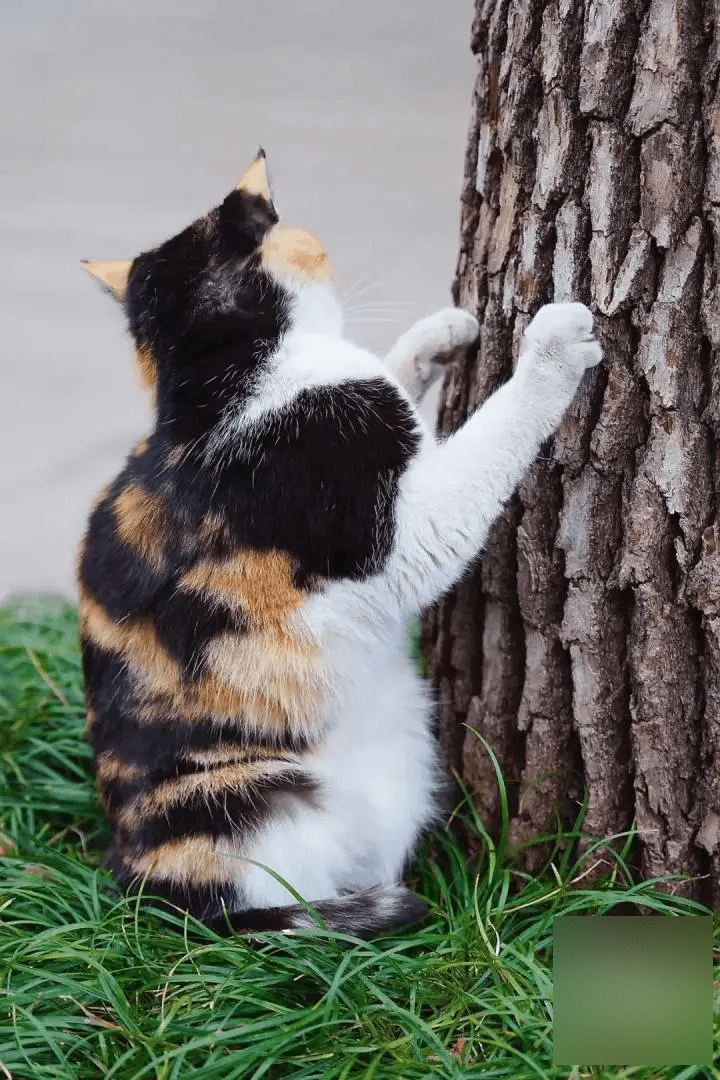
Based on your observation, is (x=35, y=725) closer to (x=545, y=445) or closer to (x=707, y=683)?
(x=545, y=445)

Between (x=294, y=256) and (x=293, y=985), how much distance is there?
1.25 meters

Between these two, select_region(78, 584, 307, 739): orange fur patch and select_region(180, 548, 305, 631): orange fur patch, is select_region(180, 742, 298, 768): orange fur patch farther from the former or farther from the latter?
select_region(180, 548, 305, 631): orange fur patch

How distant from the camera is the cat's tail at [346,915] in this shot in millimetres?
1514

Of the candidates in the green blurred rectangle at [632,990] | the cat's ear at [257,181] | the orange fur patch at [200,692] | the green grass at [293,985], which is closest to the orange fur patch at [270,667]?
the orange fur patch at [200,692]

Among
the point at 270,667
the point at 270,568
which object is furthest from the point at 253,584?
the point at 270,667

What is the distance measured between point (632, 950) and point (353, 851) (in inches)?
19.6

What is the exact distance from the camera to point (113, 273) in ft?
5.95

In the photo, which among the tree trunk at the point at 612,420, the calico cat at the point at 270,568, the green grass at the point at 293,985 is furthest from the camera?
the calico cat at the point at 270,568

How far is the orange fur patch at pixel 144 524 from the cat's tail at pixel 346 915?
60cm

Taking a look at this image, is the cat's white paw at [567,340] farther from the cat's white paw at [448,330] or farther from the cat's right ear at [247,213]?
the cat's right ear at [247,213]

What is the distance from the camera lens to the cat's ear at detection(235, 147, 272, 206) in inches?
67.9

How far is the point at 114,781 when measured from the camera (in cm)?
174

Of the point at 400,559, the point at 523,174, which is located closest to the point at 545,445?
the point at 400,559

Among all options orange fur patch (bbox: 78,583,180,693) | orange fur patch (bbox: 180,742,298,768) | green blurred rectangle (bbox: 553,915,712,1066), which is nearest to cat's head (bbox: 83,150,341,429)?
orange fur patch (bbox: 78,583,180,693)
